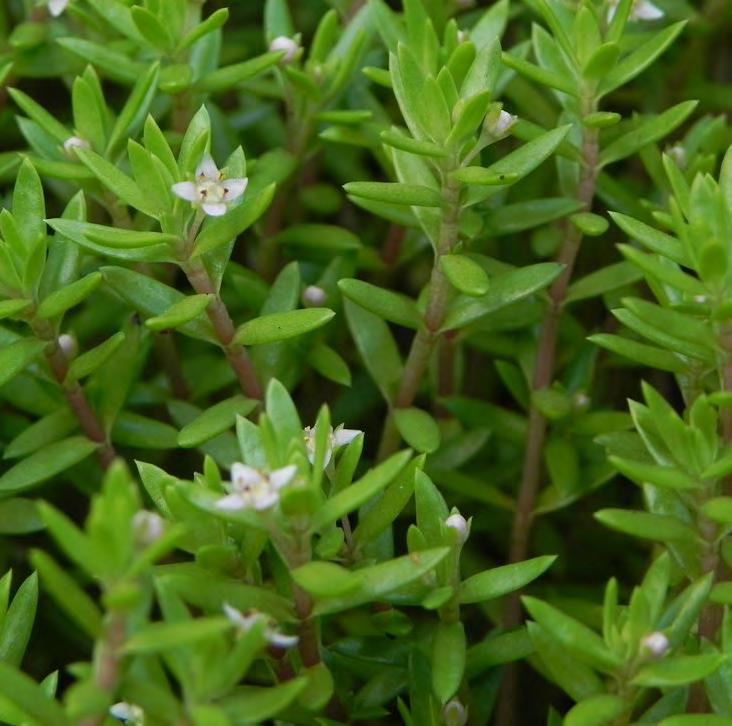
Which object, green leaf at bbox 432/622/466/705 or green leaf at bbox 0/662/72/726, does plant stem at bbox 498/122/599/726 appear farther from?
green leaf at bbox 0/662/72/726

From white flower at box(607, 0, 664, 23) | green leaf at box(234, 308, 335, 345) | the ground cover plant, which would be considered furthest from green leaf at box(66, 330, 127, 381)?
white flower at box(607, 0, 664, 23)

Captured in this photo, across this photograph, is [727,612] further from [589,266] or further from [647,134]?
[589,266]

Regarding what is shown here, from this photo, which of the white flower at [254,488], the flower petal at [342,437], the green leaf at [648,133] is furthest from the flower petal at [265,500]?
the green leaf at [648,133]

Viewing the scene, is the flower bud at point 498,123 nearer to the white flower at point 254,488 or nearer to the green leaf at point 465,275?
the green leaf at point 465,275

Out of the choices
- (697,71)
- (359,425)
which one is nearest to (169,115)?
(359,425)

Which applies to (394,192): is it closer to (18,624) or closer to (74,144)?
(74,144)

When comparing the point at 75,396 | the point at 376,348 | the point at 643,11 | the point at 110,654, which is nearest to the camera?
the point at 110,654

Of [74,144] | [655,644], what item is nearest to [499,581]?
[655,644]
